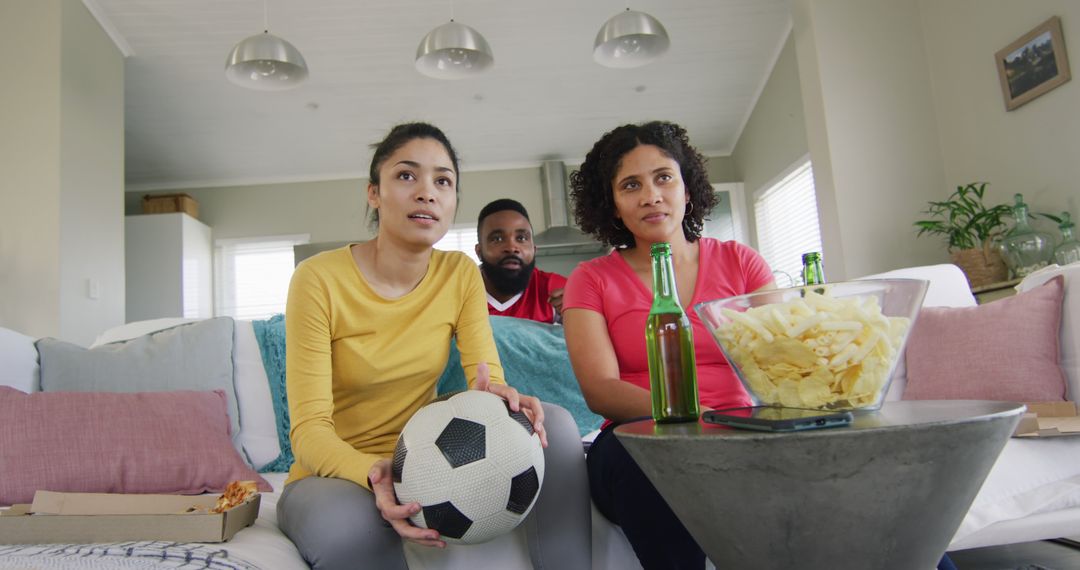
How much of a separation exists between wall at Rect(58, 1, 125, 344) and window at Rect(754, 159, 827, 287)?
4.33 metres

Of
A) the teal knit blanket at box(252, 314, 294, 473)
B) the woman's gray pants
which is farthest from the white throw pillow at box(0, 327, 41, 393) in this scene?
the woman's gray pants

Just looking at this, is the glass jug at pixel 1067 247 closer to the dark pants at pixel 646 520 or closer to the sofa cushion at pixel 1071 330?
the sofa cushion at pixel 1071 330

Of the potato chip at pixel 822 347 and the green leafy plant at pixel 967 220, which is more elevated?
the green leafy plant at pixel 967 220

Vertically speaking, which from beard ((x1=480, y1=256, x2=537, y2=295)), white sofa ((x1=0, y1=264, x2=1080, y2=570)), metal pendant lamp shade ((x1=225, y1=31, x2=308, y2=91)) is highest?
metal pendant lamp shade ((x1=225, y1=31, x2=308, y2=91))

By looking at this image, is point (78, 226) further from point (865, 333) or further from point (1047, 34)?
point (1047, 34)

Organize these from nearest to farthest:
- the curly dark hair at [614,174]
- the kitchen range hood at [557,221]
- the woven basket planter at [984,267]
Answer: the curly dark hair at [614,174], the woven basket planter at [984,267], the kitchen range hood at [557,221]

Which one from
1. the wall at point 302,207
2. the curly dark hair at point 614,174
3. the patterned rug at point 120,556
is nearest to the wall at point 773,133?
the wall at point 302,207

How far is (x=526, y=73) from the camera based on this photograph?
543 centimetres

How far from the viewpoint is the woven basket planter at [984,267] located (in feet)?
10.4

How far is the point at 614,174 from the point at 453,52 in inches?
93.8

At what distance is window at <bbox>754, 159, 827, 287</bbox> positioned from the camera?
17.3 feet

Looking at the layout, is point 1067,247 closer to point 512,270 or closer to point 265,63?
point 512,270

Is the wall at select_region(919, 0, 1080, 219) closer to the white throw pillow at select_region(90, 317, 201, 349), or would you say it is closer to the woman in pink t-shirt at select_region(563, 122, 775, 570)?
the woman in pink t-shirt at select_region(563, 122, 775, 570)

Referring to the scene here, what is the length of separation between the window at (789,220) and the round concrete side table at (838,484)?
179 inches
